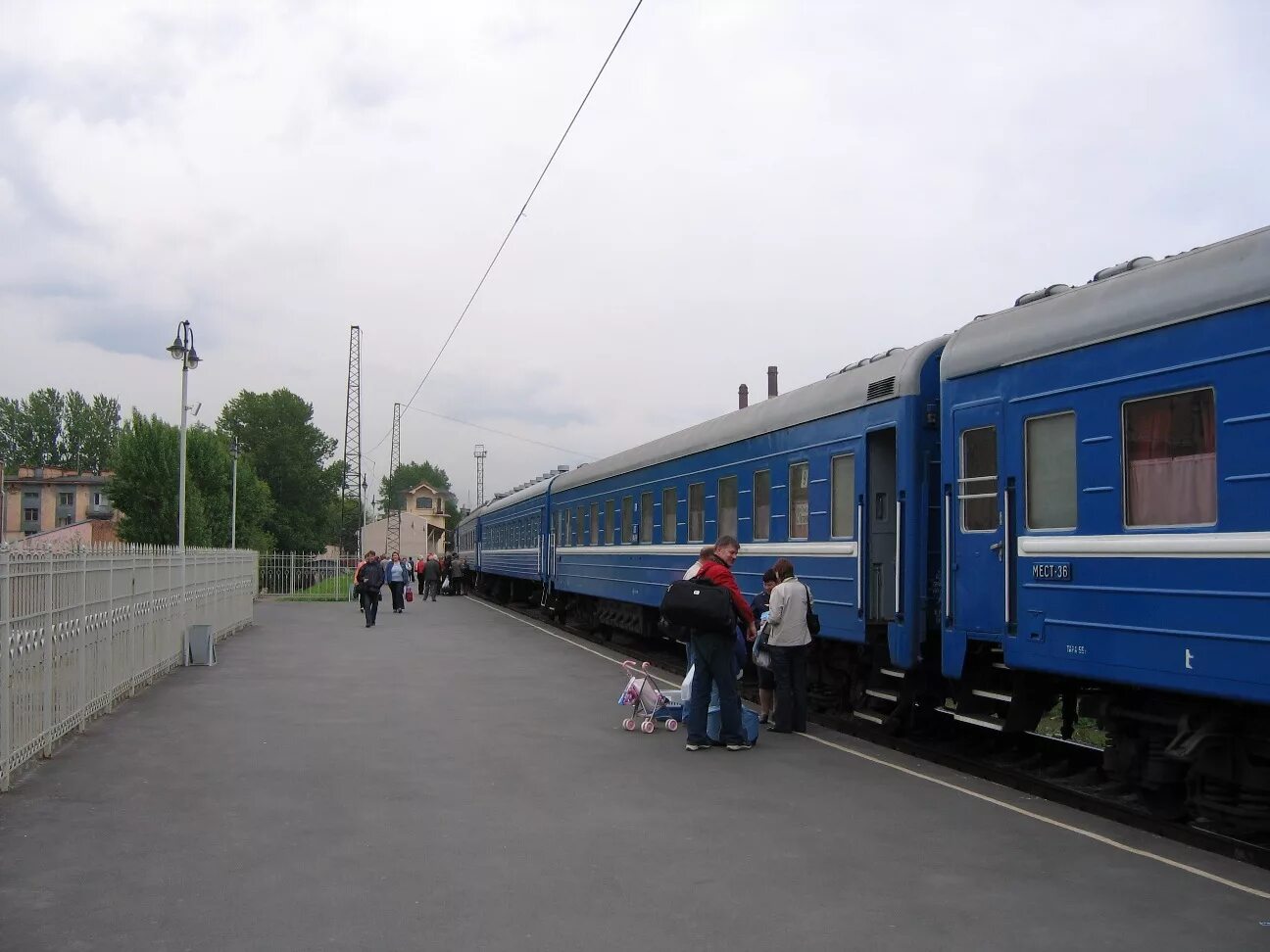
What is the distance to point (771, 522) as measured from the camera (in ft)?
46.5

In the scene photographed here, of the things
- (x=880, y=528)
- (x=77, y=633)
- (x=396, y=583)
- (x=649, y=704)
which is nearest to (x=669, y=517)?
(x=649, y=704)

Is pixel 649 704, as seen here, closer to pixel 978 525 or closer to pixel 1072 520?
pixel 978 525

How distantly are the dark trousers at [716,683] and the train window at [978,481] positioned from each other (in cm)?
231

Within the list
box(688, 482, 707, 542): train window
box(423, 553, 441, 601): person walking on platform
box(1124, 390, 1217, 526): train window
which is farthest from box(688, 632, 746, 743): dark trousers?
box(423, 553, 441, 601): person walking on platform

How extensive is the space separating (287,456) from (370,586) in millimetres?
87799

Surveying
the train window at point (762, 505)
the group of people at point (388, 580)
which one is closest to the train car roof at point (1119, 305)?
the train window at point (762, 505)

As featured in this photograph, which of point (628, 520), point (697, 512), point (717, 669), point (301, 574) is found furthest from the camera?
point (301, 574)

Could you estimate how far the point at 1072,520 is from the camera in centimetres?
830

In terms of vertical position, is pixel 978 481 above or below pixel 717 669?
above

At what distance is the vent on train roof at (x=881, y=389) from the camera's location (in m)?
11.2

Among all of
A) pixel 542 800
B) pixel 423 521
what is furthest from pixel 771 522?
pixel 423 521

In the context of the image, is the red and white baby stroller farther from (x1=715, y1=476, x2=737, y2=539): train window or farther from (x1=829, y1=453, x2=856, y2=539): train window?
(x1=715, y1=476, x2=737, y2=539): train window

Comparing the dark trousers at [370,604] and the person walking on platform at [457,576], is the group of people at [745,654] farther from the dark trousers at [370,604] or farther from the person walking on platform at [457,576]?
the person walking on platform at [457,576]

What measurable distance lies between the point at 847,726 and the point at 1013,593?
11.7ft
